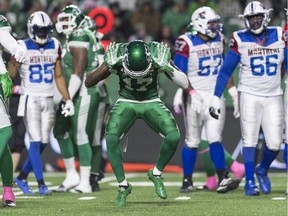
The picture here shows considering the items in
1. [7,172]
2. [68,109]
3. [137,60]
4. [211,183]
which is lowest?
[211,183]

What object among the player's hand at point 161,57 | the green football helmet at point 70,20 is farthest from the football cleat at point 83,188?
the player's hand at point 161,57

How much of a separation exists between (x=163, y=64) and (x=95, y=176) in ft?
9.07

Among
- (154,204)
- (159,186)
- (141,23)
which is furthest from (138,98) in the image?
(141,23)

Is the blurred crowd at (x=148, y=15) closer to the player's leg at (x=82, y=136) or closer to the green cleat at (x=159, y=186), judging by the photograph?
the player's leg at (x=82, y=136)

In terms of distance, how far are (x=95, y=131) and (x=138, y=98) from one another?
2.23 m

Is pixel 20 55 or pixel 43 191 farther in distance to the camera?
pixel 43 191

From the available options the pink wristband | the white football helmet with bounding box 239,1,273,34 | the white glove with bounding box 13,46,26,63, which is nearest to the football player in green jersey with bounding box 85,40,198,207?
the white glove with bounding box 13,46,26,63

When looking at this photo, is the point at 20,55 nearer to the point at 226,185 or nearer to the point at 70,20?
the point at 70,20

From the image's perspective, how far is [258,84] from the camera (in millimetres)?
11008

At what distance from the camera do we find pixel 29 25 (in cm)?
1156

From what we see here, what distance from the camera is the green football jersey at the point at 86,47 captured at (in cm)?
1170

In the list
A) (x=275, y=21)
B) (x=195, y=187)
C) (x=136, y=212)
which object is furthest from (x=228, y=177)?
(x=275, y=21)

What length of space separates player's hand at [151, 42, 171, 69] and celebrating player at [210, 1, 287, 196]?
1429 mm

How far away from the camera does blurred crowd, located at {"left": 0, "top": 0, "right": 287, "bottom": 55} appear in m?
18.2
